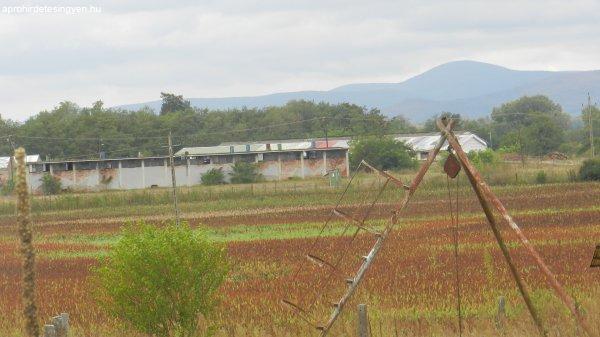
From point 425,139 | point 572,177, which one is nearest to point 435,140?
point 425,139

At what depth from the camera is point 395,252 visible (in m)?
28.1

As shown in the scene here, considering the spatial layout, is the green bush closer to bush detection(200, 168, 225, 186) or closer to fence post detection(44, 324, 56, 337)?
bush detection(200, 168, 225, 186)

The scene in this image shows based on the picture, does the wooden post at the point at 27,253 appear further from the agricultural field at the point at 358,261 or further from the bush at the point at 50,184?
the bush at the point at 50,184

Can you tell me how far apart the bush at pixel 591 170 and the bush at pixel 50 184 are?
4020 centimetres

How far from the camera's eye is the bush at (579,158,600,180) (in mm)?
59188

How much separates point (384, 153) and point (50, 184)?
26.1m

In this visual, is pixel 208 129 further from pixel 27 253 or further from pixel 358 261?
pixel 27 253

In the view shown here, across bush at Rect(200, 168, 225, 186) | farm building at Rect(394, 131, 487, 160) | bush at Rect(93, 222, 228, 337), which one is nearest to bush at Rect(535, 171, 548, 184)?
bush at Rect(200, 168, 225, 186)

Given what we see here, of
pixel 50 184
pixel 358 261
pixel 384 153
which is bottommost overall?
pixel 50 184

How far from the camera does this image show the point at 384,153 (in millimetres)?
85812

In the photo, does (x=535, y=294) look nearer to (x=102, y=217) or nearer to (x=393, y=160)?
(x=102, y=217)

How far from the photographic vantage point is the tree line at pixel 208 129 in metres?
105

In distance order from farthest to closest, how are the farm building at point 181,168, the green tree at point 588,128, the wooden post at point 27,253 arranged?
the green tree at point 588,128, the farm building at point 181,168, the wooden post at point 27,253

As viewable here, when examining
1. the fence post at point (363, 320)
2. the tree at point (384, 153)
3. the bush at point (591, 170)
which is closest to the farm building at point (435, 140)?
the tree at point (384, 153)
